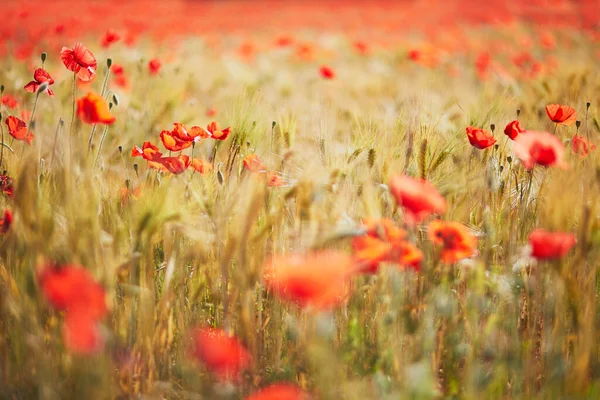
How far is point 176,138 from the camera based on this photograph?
1.17 m

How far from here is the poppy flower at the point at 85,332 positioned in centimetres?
65

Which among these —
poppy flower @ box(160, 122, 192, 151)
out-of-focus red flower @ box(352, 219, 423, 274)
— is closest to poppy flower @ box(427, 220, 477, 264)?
out-of-focus red flower @ box(352, 219, 423, 274)

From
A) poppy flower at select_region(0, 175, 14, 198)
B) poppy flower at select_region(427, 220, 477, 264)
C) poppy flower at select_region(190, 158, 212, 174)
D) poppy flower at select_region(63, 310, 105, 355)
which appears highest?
poppy flower at select_region(190, 158, 212, 174)

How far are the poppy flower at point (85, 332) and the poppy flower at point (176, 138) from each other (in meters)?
0.52

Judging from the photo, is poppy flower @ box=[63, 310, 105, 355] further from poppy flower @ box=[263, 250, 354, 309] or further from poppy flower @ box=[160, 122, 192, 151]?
poppy flower @ box=[160, 122, 192, 151]

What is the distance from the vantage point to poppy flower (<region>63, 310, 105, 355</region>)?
0.65m

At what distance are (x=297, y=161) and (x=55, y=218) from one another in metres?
0.48

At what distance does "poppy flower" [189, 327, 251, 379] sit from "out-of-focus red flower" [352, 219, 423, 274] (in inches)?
8.4

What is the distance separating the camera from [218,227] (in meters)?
0.87

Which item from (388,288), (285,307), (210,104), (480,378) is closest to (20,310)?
(285,307)

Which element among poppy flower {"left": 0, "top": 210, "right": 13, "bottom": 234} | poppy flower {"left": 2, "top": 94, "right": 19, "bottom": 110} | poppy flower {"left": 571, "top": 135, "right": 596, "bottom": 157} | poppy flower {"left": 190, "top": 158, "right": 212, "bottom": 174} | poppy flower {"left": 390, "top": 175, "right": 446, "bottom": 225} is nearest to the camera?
poppy flower {"left": 390, "top": 175, "right": 446, "bottom": 225}

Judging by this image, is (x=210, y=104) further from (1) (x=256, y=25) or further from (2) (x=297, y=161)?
(1) (x=256, y=25)

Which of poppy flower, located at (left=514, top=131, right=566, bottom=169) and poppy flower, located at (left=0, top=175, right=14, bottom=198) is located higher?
poppy flower, located at (left=514, top=131, right=566, bottom=169)

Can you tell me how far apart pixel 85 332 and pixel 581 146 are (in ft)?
3.53
